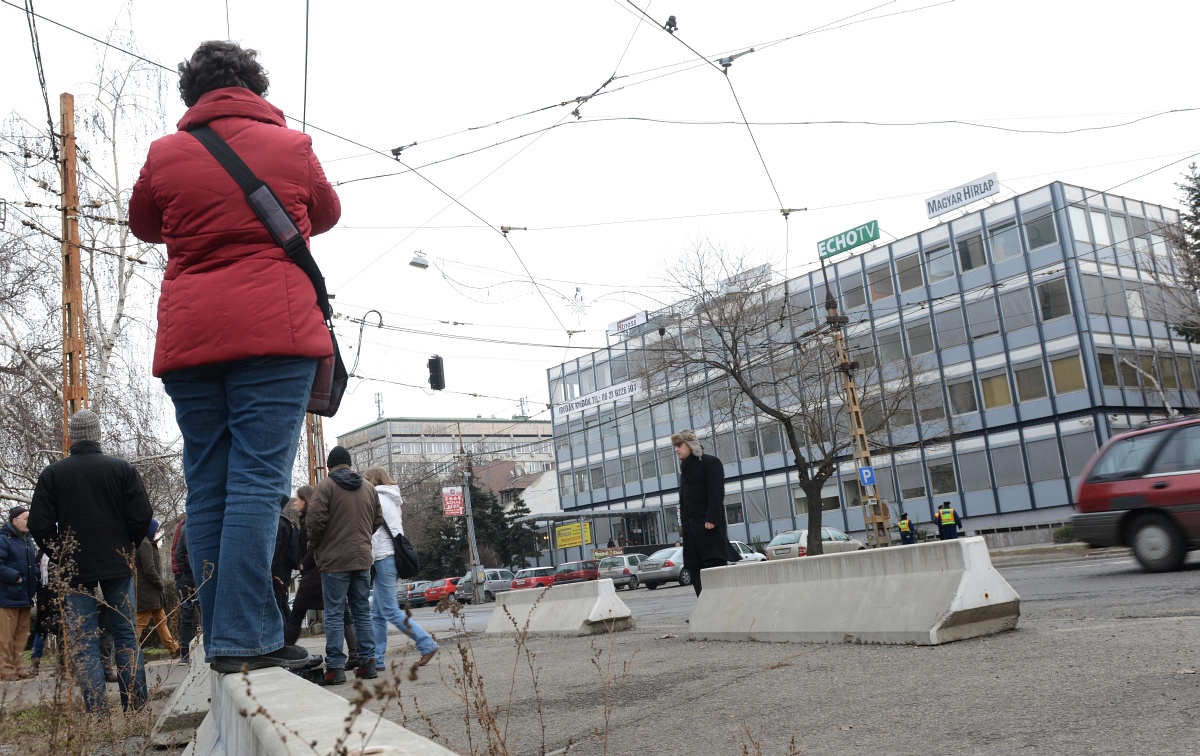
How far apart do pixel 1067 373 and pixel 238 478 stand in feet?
154

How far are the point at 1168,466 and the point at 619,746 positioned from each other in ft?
32.8

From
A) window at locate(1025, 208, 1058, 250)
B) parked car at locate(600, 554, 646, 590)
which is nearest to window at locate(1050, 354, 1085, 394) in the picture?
window at locate(1025, 208, 1058, 250)

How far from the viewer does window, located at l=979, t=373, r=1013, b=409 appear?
46969 mm

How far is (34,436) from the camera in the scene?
71.6 ft

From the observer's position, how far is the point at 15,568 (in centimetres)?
1062

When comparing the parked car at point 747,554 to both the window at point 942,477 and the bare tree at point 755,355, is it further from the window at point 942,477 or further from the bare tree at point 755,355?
the window at point 942,477

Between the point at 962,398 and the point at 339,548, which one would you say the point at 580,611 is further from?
the point at 962,398

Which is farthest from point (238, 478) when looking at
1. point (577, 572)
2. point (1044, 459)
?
point (1044, 459)

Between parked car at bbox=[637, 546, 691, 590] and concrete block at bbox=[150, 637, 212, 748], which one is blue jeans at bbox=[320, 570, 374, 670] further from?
parked car at bbox=[637, 546, 691, 590]

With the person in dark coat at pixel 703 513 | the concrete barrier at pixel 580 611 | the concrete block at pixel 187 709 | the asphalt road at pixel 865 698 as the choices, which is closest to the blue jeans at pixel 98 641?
the concrete block at pixel 187 709

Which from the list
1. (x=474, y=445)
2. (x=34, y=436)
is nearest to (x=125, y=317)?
(x=34, y=436)

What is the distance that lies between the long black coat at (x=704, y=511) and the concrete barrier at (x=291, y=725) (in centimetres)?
593

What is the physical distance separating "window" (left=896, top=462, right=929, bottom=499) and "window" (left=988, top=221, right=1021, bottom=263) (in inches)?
426

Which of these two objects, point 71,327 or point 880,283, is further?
point 880,283
